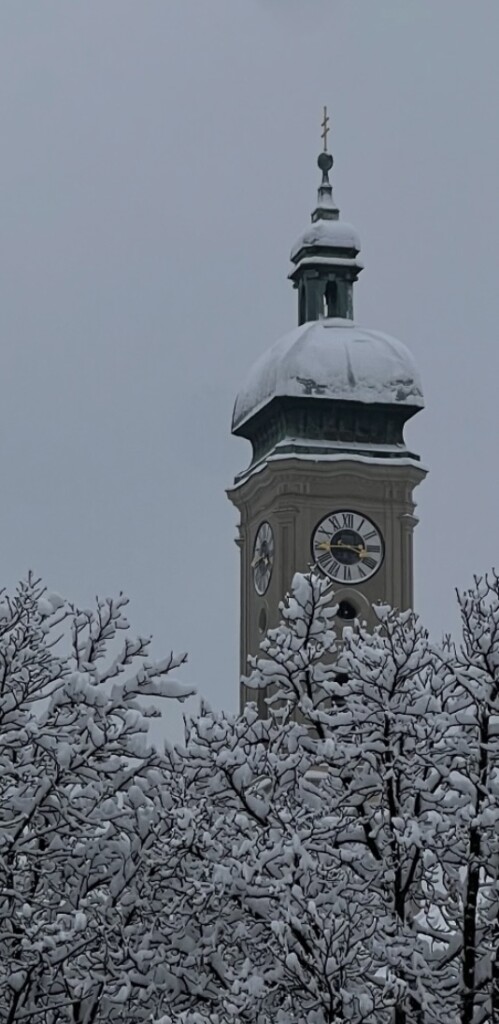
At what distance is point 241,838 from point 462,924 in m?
1.67

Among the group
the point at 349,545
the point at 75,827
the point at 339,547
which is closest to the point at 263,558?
the point at 339,547

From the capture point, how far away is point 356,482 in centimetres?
5762

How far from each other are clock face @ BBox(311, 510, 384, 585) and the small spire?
9269 millimetres

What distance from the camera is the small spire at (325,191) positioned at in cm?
6275

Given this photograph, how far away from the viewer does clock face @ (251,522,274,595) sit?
58.0 m

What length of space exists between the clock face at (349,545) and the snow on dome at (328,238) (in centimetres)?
744

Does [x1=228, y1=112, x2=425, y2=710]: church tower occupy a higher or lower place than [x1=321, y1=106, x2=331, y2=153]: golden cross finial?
lower

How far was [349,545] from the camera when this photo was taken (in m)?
57.3

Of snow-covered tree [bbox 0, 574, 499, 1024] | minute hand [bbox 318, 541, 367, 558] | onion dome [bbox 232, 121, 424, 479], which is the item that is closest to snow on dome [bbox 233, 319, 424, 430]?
onion dome [bbox 232, 121, 424, 479]

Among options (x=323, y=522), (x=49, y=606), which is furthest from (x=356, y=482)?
(x=49, y=606)

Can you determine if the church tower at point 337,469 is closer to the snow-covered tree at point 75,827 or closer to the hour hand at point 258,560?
the hour hand at point 258,560

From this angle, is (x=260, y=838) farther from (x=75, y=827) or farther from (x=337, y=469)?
(x=337, y=469)

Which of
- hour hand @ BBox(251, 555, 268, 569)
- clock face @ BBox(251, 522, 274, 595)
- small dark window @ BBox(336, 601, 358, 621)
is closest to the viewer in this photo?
small dark window @ BBox(336, 601, 358, 621)

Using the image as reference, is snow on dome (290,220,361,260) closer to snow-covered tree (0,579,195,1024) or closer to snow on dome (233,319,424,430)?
snow on dome (233,319,424,430)
